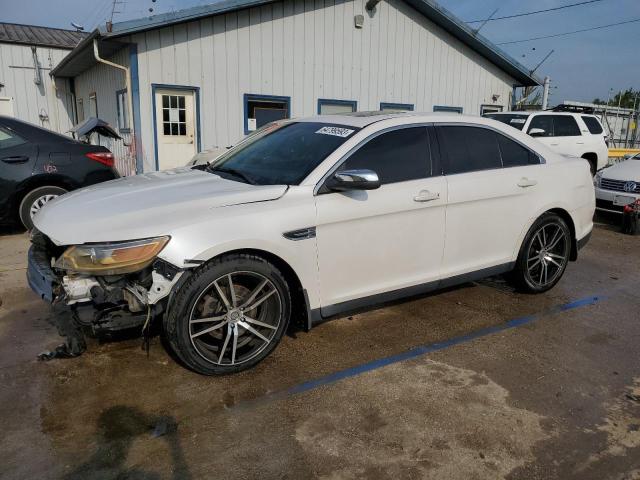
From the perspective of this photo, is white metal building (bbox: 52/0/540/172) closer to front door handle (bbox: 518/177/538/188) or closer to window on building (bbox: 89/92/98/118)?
window on building (bbox: 89/92/98/118)

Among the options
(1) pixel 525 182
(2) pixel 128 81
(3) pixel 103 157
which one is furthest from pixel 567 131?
(3) pixel 103 157

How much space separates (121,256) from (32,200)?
460cm

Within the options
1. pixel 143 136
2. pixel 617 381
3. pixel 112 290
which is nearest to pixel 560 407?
pixel 617 381

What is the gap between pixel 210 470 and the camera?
2492mm

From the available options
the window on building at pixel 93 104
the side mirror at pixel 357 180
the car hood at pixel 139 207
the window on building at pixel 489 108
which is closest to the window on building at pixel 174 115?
the window on building at pixel 93 104

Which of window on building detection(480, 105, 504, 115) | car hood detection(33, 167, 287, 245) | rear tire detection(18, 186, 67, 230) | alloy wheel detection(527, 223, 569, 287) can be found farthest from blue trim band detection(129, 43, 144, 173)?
window on building detection(480, 105, 504, 115)

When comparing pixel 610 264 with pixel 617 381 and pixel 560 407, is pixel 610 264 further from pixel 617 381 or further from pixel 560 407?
pixel 560 407

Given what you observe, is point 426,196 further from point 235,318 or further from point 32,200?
point 32,200

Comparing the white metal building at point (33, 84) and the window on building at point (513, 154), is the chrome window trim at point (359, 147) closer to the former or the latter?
the window on building at point (513, 154)

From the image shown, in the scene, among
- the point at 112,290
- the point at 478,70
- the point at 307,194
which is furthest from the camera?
the point at 478,70

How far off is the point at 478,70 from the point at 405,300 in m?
11.9

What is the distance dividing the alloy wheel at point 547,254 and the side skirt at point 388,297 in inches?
12.3

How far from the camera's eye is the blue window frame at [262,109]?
1166cm

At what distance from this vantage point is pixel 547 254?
4906mm
